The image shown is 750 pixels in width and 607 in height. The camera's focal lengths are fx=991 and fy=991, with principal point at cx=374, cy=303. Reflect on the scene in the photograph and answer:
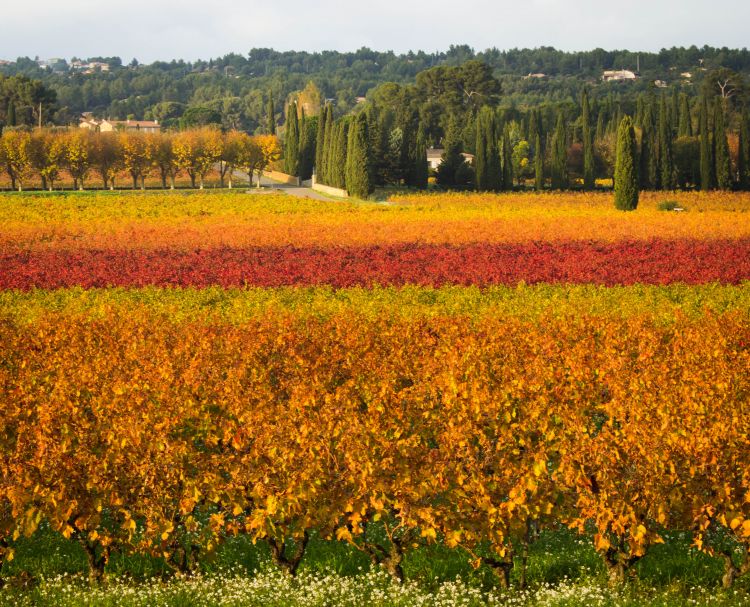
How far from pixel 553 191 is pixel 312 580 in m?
60.6

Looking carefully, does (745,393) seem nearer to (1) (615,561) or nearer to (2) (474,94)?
(1) (615,561)

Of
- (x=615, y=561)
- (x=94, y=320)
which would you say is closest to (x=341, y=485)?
(x=615, y=561)

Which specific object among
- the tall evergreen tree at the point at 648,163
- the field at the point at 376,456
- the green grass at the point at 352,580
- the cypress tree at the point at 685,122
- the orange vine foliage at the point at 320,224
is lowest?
the green grass at the point at 352,580

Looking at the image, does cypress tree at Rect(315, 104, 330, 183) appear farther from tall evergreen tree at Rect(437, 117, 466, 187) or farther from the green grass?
the green grass

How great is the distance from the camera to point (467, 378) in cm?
1161

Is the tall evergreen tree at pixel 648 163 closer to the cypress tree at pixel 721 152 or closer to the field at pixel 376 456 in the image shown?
the cypress tree at pixel 721 152

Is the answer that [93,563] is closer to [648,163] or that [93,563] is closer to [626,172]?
[626,172]

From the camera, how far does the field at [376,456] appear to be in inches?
340

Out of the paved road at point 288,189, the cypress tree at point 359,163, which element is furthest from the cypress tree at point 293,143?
the cypress tree at point 359,163

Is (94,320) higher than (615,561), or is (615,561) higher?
(94,320)

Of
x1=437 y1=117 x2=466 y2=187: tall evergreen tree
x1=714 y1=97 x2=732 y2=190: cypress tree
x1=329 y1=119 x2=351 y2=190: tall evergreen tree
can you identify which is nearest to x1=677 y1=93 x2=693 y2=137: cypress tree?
x1=714 y1=97 x2=732 y2=190: cypress tree

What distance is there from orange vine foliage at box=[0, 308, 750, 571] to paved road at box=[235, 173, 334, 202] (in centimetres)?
4811

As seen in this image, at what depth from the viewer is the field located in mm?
8641

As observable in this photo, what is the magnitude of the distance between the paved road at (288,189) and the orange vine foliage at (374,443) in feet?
158
